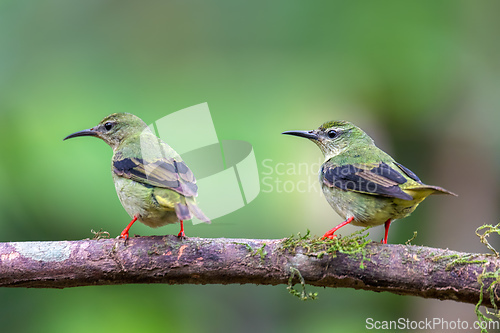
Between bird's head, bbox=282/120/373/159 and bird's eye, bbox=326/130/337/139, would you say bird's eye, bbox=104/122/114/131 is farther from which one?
bird's eye, bbox=326/130/337/139

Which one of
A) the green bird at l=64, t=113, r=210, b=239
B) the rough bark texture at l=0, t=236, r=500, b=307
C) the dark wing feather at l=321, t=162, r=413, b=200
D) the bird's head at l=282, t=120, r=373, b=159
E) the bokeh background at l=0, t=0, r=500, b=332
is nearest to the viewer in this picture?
the rough bark texture at l=0, t=236, r=500, b=307

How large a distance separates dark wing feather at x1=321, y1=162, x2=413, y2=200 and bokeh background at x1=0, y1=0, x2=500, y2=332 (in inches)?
60.9

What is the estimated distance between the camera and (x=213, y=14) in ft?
25.3

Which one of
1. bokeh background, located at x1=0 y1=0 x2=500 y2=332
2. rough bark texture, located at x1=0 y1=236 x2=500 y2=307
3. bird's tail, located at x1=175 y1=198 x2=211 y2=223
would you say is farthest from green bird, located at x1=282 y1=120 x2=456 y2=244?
bokeh background, located at x1=0 y1=0 x2=500 y2=332

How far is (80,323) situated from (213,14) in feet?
14.6

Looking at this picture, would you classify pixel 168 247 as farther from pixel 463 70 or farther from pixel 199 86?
pixel 463 70

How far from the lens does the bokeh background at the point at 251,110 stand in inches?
219

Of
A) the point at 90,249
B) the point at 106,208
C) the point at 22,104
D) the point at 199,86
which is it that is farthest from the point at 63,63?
the point at 90,249

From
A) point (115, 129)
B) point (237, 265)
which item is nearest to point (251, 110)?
point (115, 129)

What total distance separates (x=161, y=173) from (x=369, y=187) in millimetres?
1506

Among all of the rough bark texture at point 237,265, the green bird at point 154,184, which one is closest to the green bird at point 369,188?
the rough bark texture at point 237,265

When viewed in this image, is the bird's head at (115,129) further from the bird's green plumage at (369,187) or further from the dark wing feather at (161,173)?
the bird's green plumage at (369,187)

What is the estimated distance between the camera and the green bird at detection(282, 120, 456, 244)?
3.96m

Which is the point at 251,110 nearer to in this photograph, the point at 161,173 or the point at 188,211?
the point at 161,173
